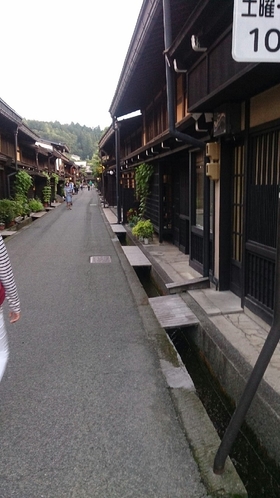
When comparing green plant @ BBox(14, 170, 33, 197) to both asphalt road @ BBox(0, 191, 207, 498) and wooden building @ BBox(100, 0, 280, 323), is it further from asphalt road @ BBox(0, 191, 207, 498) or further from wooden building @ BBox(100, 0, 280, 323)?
asphalt road @ BBox(0, 191, 207, 498)

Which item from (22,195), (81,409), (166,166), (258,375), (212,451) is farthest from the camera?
(22,195)

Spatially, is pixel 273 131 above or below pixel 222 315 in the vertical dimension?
above

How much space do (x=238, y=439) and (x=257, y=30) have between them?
3515 mm

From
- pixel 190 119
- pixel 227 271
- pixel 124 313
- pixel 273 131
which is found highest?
pixel 190 119

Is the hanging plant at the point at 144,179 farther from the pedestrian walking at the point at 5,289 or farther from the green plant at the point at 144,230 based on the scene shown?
the pedestrian walking at the point at 5,289

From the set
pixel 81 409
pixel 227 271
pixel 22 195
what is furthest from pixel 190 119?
pixel 22 195

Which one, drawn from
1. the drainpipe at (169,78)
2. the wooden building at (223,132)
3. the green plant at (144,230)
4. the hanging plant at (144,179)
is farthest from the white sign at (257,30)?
the hanging plant at (144,179)

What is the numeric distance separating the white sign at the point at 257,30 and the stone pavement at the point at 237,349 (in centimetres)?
279

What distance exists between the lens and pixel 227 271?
7207mm

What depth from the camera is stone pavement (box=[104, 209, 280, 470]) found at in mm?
3629

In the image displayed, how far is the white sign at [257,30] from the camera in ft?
6.56

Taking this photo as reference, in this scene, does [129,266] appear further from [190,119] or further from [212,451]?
[212,451]

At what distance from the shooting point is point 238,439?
395 cm

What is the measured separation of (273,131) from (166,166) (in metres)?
8.74
